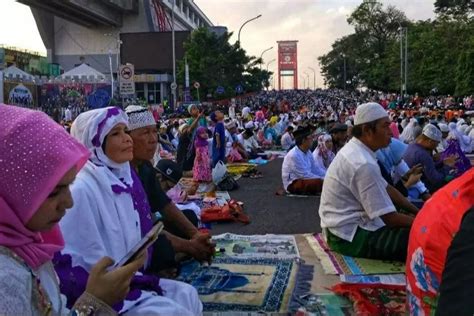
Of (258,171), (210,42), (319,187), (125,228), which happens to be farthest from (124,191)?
(210,42)

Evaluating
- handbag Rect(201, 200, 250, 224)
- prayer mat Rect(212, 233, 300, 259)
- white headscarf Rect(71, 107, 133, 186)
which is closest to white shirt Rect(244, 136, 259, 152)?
handbag Rect(201, 200, 250, 224)

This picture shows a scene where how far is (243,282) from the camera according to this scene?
382 centimetres

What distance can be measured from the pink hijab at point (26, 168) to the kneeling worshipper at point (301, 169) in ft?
21.8

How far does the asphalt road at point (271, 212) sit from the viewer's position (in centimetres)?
600

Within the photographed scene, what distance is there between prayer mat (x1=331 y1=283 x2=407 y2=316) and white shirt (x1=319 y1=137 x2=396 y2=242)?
59 centimetres

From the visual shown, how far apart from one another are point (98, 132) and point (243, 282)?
1.75m

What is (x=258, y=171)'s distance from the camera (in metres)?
11.3

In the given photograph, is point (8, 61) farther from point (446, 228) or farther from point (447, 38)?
point (446, 228)

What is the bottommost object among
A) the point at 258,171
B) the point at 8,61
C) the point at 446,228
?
the point at 258,171

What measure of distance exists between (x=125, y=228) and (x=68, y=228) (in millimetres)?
266

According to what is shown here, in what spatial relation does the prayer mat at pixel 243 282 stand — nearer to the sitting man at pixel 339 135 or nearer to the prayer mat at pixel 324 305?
the prayer mat at pixel 324 305

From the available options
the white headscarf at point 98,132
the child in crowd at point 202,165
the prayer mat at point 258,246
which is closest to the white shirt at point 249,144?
the child in crowd at point 202,165

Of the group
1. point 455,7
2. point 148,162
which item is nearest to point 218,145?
point 148,162

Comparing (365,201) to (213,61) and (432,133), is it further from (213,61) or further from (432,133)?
(213,61)
